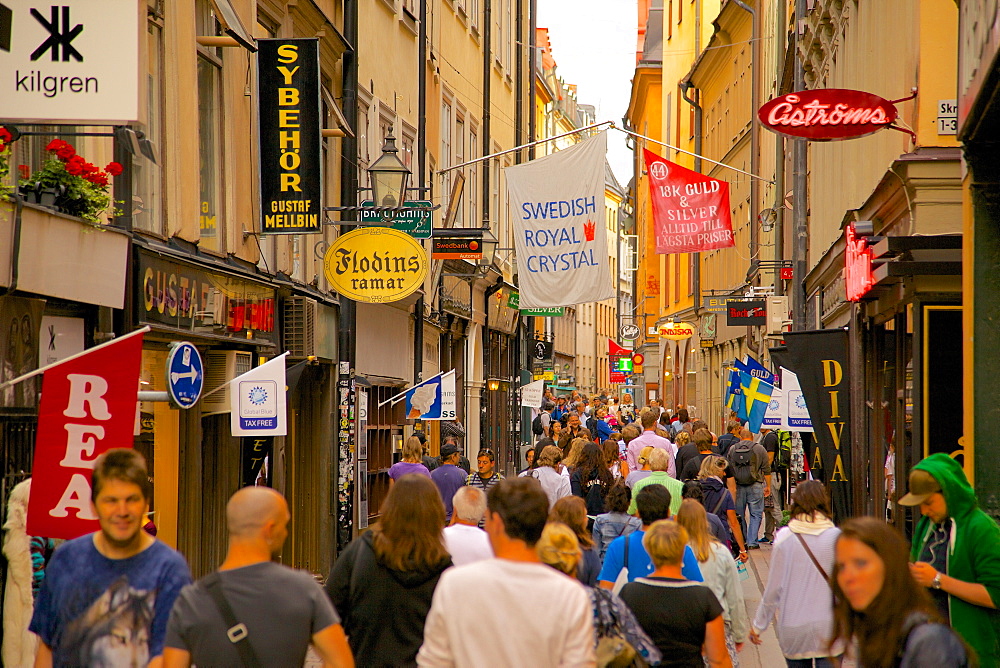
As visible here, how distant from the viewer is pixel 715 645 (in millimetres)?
6809

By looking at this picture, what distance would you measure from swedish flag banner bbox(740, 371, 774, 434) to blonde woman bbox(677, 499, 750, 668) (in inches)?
411

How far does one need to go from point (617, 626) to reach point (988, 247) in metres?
3.88

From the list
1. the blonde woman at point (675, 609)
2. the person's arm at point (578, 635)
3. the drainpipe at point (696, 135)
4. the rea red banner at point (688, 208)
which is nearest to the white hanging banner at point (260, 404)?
the blonde woman at point (675, 609)

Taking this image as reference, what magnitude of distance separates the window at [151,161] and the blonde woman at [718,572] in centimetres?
491

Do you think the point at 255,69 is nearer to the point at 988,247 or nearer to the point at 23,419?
the point at 23,419

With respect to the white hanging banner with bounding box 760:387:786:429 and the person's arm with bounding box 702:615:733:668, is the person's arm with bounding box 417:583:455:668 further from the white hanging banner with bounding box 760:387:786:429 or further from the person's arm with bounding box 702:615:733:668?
the white hanging banner with bounding box 760:387:786:429

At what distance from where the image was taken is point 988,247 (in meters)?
8.40

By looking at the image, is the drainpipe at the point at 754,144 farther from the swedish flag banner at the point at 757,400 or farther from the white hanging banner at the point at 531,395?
the swedish flag banner at the point at 757,400

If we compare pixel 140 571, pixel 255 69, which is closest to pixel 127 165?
pixel 255 69

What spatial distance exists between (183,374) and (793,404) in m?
9.93

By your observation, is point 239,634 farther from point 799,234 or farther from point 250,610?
point 799,234

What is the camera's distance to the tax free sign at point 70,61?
7574 mm

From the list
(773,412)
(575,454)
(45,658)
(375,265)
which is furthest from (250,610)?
(773,412)

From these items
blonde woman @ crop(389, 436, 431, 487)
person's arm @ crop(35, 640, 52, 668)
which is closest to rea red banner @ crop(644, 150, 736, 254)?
blonde woman @ crop(389, 436, 431, 487)
